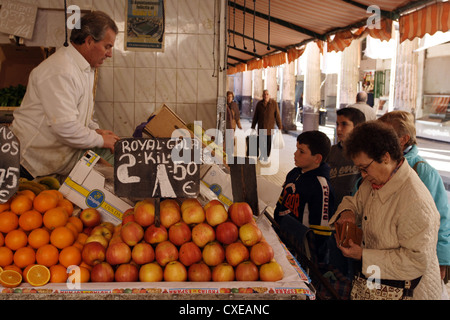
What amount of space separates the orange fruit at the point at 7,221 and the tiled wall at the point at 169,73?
125 inches

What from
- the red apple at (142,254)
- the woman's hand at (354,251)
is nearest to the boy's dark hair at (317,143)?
the woman's hand at (354,251)

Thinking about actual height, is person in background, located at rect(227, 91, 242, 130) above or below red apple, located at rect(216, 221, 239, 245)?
above

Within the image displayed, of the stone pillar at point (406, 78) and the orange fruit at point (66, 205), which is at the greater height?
the stone pillar at point (406, 78)

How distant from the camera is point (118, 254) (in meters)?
1.81

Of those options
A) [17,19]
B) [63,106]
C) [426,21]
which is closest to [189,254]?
[63,106]

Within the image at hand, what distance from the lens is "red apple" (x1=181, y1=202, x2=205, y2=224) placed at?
1973mm

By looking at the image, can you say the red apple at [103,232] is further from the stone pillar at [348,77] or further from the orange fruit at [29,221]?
the stone pillar at [348,77]

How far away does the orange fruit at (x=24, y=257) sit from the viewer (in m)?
1.82

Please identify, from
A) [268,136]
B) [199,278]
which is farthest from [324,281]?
[268,136]

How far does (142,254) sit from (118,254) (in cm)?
10

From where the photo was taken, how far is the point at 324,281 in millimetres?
1705

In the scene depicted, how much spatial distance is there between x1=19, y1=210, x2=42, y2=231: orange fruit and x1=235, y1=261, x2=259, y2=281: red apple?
93cm

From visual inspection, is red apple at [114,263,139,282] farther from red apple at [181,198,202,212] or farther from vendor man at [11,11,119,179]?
vendor man at [11,11,119,179]

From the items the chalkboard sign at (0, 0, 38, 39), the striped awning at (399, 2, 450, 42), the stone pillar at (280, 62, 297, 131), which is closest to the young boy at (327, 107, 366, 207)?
the striped awning at (399, 2, 450, 42)
